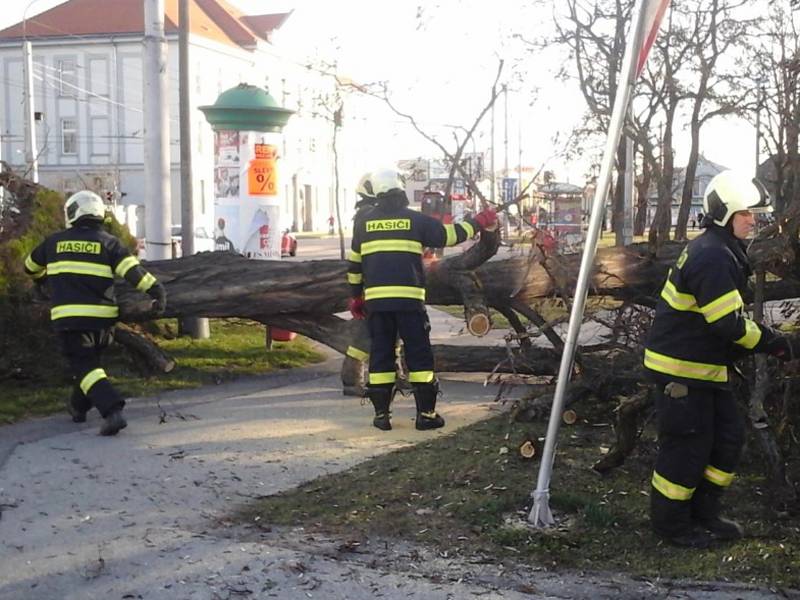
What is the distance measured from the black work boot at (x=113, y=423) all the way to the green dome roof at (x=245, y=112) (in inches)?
192

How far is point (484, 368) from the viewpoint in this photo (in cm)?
851

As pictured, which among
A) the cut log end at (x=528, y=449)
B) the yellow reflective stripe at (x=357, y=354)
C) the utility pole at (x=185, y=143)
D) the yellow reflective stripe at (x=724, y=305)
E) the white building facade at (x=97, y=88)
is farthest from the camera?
the white building facade at (x=97, y=88)

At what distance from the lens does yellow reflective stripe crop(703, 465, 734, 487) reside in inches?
183

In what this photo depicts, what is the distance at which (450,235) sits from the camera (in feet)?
23.1

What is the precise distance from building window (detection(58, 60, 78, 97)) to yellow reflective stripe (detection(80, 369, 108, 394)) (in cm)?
5500

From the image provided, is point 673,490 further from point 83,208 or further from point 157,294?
point 83,208

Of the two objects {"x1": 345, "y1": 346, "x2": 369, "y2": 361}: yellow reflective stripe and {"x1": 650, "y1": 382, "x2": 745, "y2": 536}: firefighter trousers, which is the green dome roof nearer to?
{"x1": 345, "y1": 346, "x2": 369, "y2": 361}: yellow reflective stripe

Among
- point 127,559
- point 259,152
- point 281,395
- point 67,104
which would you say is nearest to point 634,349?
point 281,395

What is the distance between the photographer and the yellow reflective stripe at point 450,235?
701 cm

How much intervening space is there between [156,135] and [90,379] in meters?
4.40

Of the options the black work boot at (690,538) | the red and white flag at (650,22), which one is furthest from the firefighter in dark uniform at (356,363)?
the black work boot at (690,538)

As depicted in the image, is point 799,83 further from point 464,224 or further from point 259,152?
point 259,152

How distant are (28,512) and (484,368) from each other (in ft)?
13.9

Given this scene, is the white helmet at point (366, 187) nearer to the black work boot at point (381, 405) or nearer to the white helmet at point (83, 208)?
Result: the black work boot at point (381, 405)
